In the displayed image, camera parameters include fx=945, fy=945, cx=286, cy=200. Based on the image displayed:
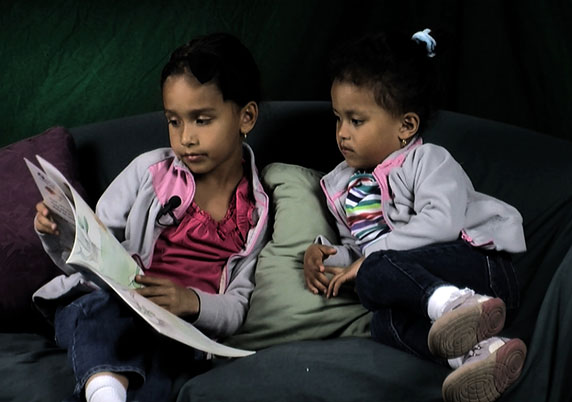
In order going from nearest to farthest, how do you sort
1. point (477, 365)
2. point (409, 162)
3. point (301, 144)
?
1. point (477, 365)
2. point (409, 162)
3. point (301, 144)

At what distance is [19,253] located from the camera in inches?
87.0

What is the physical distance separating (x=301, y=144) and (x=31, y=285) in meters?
0.80

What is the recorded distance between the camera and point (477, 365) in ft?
5.32

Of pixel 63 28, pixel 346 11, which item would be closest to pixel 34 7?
pixel 63 28

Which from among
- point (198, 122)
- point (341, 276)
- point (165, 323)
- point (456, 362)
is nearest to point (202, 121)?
point (198, 122)

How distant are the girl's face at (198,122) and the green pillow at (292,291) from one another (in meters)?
0.20

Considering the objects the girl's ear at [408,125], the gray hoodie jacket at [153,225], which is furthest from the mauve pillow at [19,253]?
the girl's ear at [408,125]

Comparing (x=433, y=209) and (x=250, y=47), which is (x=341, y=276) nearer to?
(x=433, y=209)

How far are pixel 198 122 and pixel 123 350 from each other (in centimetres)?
56

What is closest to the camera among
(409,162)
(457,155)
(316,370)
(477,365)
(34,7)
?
(477,365)

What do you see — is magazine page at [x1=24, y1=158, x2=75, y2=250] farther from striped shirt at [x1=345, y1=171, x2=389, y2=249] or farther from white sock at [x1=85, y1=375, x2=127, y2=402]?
striped shirt at [x1=345, y1=171, x2=389, y2=249]

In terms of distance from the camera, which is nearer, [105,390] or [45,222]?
[105,390]

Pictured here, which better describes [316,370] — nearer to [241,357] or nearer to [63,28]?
[241,357]

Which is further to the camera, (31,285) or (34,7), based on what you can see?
(34,7)
